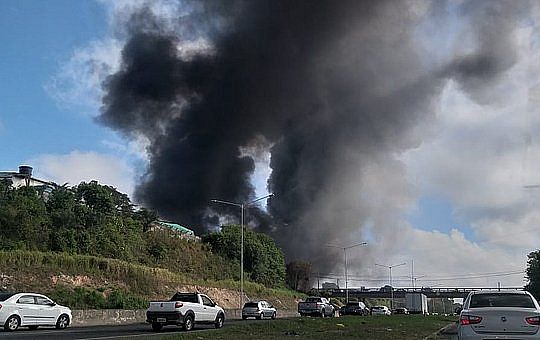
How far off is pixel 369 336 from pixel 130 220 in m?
58.0

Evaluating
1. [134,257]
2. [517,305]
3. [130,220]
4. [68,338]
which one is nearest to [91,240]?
[134,257]

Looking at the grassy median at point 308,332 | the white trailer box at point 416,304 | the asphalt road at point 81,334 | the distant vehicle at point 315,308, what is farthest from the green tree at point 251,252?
the grassy median at point 308,332

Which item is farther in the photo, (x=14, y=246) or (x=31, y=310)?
(x=14, y=246)

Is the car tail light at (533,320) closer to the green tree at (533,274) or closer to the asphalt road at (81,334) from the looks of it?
the asphalt road at (81,334)

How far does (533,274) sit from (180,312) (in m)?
125

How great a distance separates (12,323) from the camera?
1146 inches

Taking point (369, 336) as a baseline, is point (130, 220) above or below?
above

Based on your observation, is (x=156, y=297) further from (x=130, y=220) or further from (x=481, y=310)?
(x=481, y=310)

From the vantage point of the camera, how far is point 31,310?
99.2ft

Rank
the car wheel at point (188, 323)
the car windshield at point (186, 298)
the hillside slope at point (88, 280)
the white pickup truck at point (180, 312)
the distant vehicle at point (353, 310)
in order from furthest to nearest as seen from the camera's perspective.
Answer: the distant vehicle at point (353, 310) < the hillside slope at point (88, 280) < the car windshield at point (186, 298) < the car wheel at point (188, 323) < the white pickup truck at point (180, 312)

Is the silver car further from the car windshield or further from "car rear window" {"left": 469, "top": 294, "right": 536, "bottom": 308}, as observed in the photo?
the car windshield

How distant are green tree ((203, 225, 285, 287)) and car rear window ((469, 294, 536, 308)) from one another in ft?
274

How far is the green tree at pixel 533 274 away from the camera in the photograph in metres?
134

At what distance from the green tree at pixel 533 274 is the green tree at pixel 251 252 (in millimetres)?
58943
